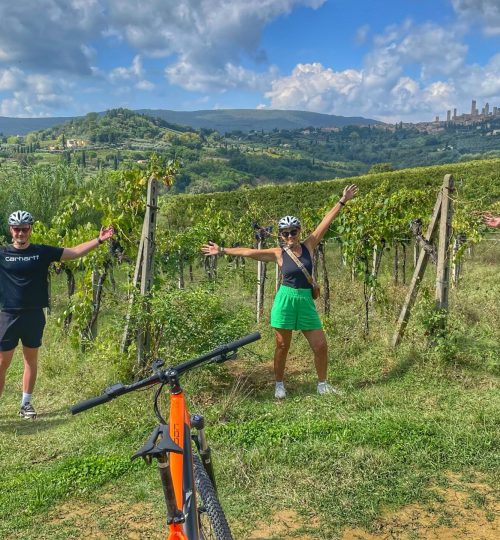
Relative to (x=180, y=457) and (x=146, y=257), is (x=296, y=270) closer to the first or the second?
(x=146, y=257)

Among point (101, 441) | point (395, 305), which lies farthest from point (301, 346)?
point (101, 441)

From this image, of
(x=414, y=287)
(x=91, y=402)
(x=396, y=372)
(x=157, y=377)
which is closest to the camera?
(x=91, y=402)

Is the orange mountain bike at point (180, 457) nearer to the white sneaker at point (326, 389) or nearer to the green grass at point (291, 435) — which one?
the green grass at point (291, 435)

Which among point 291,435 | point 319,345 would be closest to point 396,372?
point 319,345

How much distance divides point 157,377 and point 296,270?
300 cm

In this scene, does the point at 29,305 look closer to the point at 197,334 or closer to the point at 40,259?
the point at 40,259

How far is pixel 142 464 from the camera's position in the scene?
12.3 feet

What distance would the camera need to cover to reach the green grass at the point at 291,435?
10.7 feet

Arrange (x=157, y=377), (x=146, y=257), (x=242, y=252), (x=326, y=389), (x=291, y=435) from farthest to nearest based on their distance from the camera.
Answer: (x=146, y=257), (x=326, y=389), (x=242, y=252), (x=291, y=435), (x=157, y=377)

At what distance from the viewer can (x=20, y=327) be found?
15.8ft

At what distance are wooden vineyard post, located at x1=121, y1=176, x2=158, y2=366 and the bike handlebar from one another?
3.23 meters

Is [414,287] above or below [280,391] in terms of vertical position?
above

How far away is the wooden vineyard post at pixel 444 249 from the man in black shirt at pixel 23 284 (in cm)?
343

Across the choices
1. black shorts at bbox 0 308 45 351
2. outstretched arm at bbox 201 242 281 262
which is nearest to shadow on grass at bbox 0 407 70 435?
black shorts at bbox 0 308 45 351
